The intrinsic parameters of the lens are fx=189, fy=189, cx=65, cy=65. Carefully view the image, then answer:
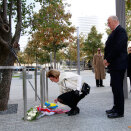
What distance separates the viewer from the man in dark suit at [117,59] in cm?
350

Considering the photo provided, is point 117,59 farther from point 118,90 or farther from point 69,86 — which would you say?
point 69,86

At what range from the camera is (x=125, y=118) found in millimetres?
3557

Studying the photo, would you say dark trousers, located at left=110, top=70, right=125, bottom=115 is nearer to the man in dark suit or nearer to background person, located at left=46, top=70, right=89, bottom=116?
the man in dark suit

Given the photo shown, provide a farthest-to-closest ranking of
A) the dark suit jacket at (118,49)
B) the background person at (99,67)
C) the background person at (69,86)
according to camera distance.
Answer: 1. the background person at (99,67)
2. the background person at (69,86)
3. the dark suit jacket at (118,49)

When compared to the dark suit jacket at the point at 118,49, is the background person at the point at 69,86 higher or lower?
lower

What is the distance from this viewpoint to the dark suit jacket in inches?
137

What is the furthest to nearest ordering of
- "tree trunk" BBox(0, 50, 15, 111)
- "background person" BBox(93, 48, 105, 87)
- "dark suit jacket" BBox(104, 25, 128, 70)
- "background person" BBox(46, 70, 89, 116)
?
"background person" BBox(93, 48, 105, 87), "tree trunk" BBox(0, 50, 15, 111), "background person" BBox(46, 70, 89, 116), "dark suit jacket" BBox(104, 25, 128, 70)

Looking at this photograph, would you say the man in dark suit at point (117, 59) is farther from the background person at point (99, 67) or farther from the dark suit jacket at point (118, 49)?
the background person at point (99, 67)

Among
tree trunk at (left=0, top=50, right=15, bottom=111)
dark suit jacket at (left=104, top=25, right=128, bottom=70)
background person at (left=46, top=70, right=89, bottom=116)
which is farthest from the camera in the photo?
tree trunk at (left=0, top=50, right=15, bottom=111)

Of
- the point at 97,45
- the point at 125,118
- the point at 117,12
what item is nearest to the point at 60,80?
the point at 125,118

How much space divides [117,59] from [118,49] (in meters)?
0.20

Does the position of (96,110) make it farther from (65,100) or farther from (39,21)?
(39,21)

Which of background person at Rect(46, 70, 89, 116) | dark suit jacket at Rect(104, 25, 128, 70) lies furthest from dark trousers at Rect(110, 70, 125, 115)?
background person at Rect(46, 70, 89, 116)

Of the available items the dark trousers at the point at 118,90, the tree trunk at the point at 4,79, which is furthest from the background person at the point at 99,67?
the dark trousers at the point at 118,90
